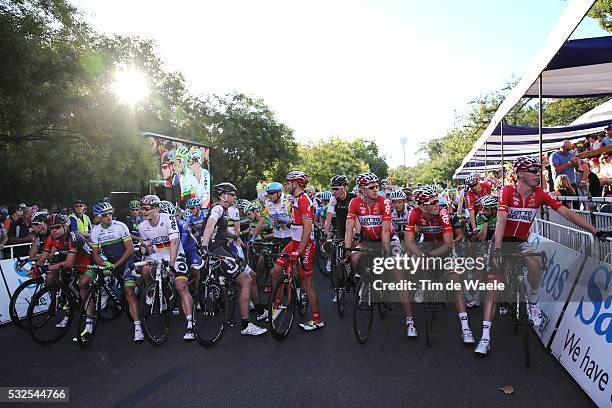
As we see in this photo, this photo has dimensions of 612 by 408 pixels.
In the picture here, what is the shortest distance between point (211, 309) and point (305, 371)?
2.29m

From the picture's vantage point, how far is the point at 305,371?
537 centimetres

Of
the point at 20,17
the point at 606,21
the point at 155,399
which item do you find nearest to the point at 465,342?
the point at 155,399

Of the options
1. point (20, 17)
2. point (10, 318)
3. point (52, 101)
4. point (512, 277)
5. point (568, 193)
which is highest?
point (20, 17)

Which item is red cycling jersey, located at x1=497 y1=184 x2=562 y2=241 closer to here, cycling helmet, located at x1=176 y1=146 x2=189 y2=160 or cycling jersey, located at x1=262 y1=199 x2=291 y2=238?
cycling jersey, located at x1=262 y1=199 x2=291 y2=238

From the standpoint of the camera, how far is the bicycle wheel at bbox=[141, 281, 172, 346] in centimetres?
666

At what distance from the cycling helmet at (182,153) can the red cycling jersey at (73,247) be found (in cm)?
2026

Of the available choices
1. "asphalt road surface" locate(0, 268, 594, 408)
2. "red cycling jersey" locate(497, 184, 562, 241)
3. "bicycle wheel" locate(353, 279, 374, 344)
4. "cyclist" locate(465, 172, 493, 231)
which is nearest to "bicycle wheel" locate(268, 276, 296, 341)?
"asphalt road surface" locate(0, 268, 594, 408)

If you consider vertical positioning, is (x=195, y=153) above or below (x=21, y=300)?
above

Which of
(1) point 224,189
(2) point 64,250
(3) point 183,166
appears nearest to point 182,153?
(3) point 183,166

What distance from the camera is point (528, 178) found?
582cm

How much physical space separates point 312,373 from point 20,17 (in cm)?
1331

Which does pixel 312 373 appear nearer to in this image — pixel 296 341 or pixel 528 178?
pixel 296 341

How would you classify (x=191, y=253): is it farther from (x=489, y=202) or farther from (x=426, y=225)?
(x=489, y=202)

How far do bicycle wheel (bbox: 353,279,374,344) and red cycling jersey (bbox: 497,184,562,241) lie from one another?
1.98 m
